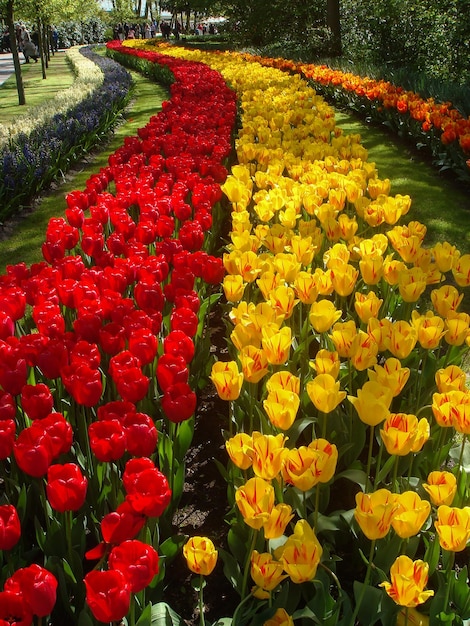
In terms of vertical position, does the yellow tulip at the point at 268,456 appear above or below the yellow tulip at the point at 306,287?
below

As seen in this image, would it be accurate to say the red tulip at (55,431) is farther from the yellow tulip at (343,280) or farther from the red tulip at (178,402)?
the yellow tulip at (343,280)

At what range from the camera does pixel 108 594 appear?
1.35m

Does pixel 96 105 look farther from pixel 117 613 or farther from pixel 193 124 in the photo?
pixel 117 613

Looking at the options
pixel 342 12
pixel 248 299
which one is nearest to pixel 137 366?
pixel 248 299

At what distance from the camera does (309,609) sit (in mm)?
1717

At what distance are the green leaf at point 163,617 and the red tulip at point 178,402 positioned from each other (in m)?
0.52

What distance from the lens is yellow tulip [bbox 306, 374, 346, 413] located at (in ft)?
6.37

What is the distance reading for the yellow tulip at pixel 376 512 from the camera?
1556 mm

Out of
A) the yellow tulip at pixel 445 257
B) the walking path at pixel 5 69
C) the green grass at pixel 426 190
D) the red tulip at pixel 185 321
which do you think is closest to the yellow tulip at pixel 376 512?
the red tulip at pixel 185 321

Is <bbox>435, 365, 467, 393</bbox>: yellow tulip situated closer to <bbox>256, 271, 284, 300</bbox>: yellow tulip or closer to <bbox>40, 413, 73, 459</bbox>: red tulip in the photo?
<bbox>256, 271, 284, 300</bbox>: yellow tulip

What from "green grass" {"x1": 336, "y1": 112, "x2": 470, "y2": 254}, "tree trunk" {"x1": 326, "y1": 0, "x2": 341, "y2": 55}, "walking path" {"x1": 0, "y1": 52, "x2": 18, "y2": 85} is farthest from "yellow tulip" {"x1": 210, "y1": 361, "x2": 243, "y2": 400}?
"walking path" {"x1": 0, "y1": 52, "x2": 18, "y2": 85}

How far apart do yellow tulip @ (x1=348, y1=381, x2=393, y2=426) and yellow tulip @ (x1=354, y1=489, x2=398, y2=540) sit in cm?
34

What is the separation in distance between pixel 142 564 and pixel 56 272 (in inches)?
69.4

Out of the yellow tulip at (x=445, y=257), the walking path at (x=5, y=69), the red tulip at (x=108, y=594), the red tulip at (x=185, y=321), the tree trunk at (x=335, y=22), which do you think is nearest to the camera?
the red tulip at (x=108, y=594)
